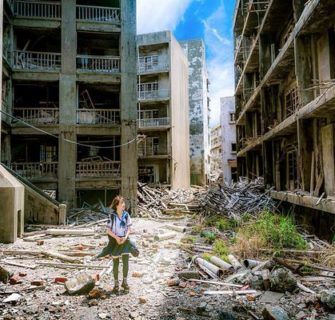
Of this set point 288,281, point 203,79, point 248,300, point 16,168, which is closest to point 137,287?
point 248,300

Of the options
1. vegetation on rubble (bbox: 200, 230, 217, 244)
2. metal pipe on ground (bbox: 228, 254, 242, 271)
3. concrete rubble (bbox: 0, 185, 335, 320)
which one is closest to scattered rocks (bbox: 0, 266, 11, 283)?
concrete rubble (bbox: 0, 185, 335, 320)

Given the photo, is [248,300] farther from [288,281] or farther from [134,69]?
[134,69]

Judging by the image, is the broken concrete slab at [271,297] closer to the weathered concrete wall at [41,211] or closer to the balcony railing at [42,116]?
the weathered concrete wall at [41,211]

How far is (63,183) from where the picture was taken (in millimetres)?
18594

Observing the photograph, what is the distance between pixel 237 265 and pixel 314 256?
208 cm

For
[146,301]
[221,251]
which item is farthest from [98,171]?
[146,301]

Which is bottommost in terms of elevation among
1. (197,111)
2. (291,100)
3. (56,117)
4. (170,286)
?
(170,286)

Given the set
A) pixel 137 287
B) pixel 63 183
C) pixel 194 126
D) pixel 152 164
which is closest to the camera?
pixel 137 287

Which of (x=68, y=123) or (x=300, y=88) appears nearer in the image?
(x=300, y=88)

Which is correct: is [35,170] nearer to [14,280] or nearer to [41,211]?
[41,211]

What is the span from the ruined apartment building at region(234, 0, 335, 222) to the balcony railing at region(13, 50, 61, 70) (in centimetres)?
1243

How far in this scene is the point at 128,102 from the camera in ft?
64.4

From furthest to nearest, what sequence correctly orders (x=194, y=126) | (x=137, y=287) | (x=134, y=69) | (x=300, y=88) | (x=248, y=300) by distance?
(x=194, y=126), (x=134, y=69), (x=300, y=88), (x=137, y=287), (x=248, y=300)

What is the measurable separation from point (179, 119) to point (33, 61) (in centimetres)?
1728
